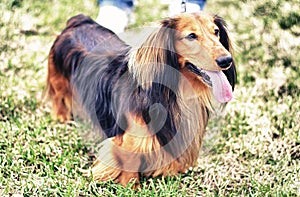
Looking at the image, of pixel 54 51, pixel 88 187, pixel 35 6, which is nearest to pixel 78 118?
pixel 54 51

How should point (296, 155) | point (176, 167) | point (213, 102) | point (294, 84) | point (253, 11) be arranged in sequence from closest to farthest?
point (213, 102)
point (176, 167)
point (296, 155)
point (294, 84)
point (253, 11)

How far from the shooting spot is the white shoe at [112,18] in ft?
14.2

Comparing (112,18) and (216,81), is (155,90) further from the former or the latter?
(112,18)

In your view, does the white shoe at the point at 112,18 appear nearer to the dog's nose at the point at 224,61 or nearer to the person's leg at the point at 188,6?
the person's leg at the point at 188,6

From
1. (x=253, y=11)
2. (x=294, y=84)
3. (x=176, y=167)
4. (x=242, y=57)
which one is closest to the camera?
(x=176, y=167)

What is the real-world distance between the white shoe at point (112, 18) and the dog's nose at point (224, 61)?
5.16 ft

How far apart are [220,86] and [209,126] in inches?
43.0

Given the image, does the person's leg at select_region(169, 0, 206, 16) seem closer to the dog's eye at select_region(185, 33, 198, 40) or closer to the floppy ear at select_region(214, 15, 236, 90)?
the floppy ear at select_region(214, 15, 236, 90)

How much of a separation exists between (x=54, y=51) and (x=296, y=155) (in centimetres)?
180

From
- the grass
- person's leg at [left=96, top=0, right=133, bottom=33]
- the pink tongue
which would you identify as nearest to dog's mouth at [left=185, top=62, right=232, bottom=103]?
the pink tongue

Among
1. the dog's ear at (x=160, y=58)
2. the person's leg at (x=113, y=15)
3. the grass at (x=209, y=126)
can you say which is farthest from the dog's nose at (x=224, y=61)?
the person's leg at (x=113, y=15)

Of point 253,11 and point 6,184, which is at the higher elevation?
point 253,11

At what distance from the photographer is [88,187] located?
3445mm

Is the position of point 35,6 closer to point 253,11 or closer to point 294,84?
point 253,11
